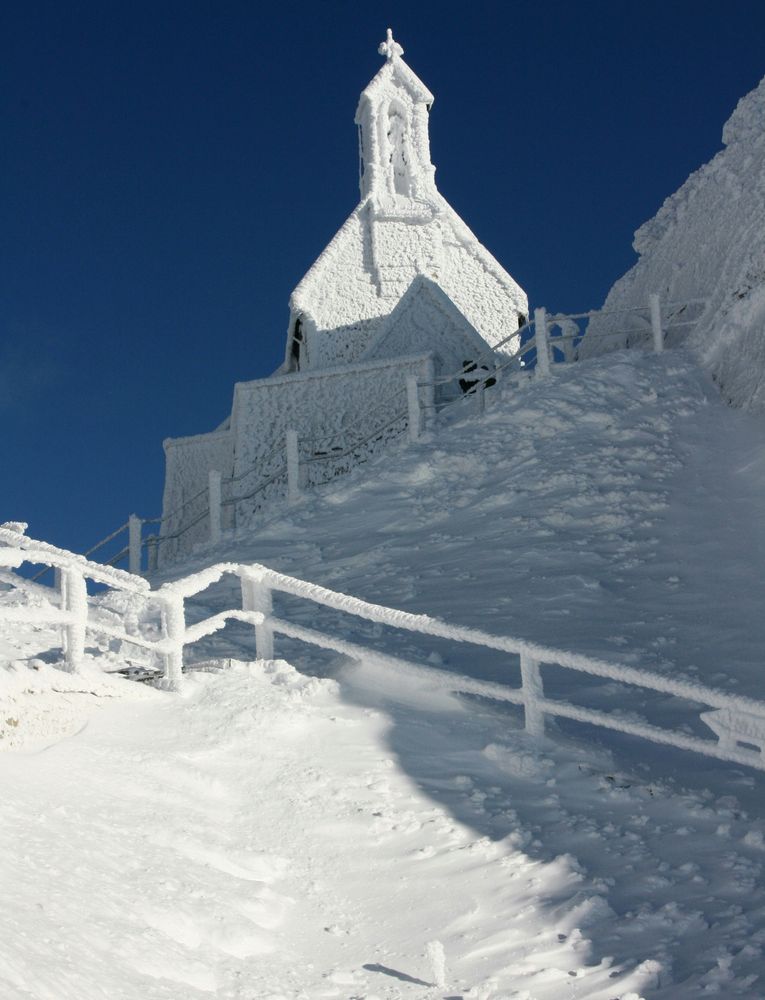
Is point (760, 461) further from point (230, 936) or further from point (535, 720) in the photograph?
point (230, 936)

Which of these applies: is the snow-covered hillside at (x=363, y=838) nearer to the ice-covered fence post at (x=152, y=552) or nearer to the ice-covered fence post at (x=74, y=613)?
the ice-covered fence post at (x=74, y=613)

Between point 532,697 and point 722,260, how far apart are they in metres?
17.7

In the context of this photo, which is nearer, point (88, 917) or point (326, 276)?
point (88, 917)

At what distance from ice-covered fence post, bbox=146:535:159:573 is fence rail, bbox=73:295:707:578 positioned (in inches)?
0.8

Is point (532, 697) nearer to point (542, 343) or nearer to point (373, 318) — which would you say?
point (542, 343)

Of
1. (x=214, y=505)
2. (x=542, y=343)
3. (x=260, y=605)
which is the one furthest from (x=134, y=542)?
(x=260, y=605)

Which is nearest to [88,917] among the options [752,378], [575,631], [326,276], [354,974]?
[354,974]

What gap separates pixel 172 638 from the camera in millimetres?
7793

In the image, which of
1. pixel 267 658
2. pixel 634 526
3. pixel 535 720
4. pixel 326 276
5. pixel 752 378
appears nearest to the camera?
pixel 535 720

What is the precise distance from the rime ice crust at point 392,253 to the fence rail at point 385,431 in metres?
3.36

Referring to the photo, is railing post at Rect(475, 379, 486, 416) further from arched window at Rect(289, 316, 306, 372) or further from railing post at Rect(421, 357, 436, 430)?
arched window at Rect(289, 316, 306, 372)

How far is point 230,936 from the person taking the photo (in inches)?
203

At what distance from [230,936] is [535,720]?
3137mm

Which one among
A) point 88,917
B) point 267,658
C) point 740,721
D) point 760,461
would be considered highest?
point 760,461
